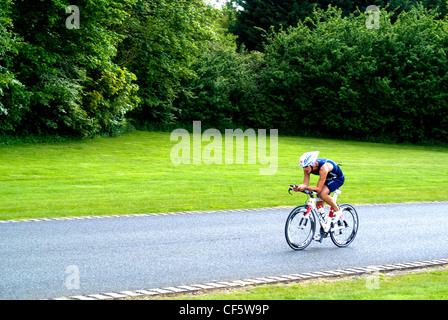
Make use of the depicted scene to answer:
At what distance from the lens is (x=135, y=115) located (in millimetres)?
40750

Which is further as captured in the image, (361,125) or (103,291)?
(361,125)

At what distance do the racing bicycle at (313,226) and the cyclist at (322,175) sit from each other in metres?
0.10

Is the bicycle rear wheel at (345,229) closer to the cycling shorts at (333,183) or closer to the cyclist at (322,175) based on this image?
the cyclist at (322,175)

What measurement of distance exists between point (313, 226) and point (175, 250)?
7.92 feet

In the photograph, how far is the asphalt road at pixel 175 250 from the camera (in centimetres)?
733

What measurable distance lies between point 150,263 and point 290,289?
231 cm

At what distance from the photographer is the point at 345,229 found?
399 inches

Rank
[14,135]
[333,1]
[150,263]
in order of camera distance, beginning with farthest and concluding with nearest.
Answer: [333,1], [14,135], [150,263]

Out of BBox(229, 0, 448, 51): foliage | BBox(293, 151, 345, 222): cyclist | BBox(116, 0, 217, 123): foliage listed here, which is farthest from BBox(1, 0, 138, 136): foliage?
BBox(229, 0, 448, 51): foliage

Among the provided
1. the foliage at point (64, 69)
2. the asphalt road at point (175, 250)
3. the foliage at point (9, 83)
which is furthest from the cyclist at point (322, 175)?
the foliage at point (64, 69)

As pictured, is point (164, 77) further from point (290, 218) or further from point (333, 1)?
point (333, 1)

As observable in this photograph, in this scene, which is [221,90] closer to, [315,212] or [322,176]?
[315,212]

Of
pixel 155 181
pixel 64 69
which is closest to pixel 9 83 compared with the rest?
pixel 64 69
